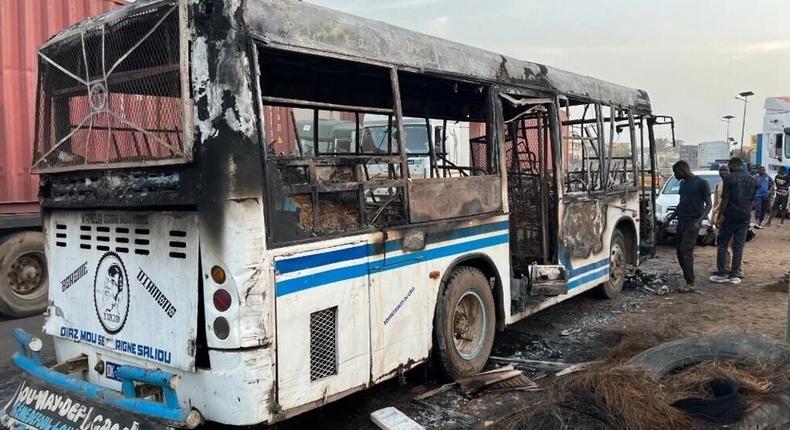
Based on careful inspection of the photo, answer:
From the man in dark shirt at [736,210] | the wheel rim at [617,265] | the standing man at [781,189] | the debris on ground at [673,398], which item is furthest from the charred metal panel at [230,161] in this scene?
the standing man at [781,189]

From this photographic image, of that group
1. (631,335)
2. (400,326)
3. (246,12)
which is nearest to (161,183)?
(246,12)

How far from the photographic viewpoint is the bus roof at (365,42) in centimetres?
345

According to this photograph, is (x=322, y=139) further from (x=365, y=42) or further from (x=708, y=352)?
(x=708, y=352)

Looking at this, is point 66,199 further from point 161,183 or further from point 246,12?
point 246,12

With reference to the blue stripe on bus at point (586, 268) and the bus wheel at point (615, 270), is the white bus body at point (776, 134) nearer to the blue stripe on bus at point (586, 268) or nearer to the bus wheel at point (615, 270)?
the bus wheel at point (615, 270)

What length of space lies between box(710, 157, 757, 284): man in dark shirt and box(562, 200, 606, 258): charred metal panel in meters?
3.03

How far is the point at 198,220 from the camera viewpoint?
3.29m

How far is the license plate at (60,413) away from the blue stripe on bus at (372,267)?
3.14 feet

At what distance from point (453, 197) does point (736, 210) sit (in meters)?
6.37

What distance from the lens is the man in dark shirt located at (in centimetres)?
920

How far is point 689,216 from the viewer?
8.75 meters

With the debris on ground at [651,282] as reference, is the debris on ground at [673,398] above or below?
above

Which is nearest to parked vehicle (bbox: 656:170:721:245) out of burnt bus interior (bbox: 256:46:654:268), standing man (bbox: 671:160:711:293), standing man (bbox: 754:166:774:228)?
standing man (bbox: 754:166:774:228)

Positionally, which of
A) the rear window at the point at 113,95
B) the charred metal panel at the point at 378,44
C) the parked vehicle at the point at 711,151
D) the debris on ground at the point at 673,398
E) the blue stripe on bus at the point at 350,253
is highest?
the parked vehicle at the point at 711,151
